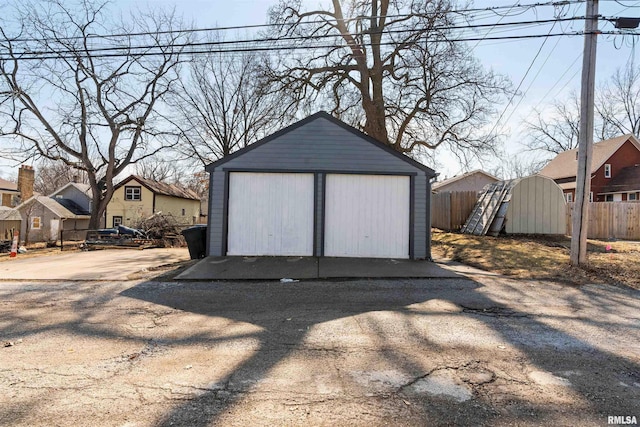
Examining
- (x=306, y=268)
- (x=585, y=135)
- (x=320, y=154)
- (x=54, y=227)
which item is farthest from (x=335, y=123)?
(x=54, y=227)

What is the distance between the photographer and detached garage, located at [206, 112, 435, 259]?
9.80m

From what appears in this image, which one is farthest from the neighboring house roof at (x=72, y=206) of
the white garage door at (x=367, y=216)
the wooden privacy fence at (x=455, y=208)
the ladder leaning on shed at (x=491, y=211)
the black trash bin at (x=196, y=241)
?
the ladder leaning on shed at (x=491, y=211)

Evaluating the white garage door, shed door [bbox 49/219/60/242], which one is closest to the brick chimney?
shed door [bbox 49/219/60/242]

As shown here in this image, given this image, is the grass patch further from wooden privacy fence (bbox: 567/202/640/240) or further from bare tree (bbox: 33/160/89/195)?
bare tree (bbox: 33/160/89/195)

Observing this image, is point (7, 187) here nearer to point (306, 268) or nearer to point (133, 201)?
point (133, 201)

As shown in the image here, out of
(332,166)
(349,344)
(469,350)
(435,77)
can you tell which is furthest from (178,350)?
(435,77)

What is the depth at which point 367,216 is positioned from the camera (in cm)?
989

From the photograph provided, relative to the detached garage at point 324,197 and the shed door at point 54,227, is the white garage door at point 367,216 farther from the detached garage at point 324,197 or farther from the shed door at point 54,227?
the shed door at point 54,227

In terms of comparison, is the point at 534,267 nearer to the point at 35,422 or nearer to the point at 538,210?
the point at 538,210

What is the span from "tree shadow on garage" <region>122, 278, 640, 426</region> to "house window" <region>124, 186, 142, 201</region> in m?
29.8

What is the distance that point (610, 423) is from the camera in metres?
2.43

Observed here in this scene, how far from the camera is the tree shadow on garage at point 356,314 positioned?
8.73 feet

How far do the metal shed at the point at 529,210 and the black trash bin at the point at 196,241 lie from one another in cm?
1093

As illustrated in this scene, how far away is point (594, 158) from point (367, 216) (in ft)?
90.8
